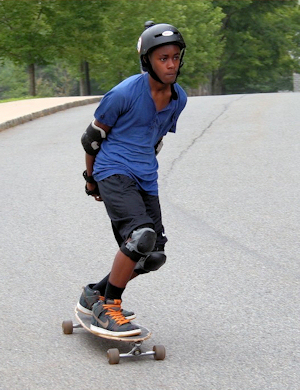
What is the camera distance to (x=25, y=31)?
3419 cm

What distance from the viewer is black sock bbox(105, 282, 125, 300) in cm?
459

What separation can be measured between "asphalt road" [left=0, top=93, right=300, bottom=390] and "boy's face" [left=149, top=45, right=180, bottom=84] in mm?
1413

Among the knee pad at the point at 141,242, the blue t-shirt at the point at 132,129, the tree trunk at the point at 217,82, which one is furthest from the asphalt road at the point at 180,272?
the tree trunk at the point at 217,82

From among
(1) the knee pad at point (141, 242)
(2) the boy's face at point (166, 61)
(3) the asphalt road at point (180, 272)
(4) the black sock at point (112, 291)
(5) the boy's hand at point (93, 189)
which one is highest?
(2) the boy's face at point (166, 61)

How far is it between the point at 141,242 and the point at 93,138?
0.64m

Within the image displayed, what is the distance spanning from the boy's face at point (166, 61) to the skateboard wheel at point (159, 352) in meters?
1.32

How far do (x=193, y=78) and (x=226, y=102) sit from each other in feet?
108

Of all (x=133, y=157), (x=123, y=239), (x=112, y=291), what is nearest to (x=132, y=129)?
(x=133, y=157)

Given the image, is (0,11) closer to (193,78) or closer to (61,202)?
(193,78)

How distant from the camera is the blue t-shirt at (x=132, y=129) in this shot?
452cm

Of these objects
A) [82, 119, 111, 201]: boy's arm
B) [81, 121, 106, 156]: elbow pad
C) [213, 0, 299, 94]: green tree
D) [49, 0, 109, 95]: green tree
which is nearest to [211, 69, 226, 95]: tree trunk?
[213, 0, 299, 94]: green tree

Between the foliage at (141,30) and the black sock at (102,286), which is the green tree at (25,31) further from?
the black sock at (102,286)

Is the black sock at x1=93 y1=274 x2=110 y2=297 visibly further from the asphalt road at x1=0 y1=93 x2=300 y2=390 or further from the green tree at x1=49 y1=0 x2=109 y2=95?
the green tree at x1=49 y1=0 x2=109 y2=95

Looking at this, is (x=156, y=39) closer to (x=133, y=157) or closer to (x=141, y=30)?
(x=133, y=157)
